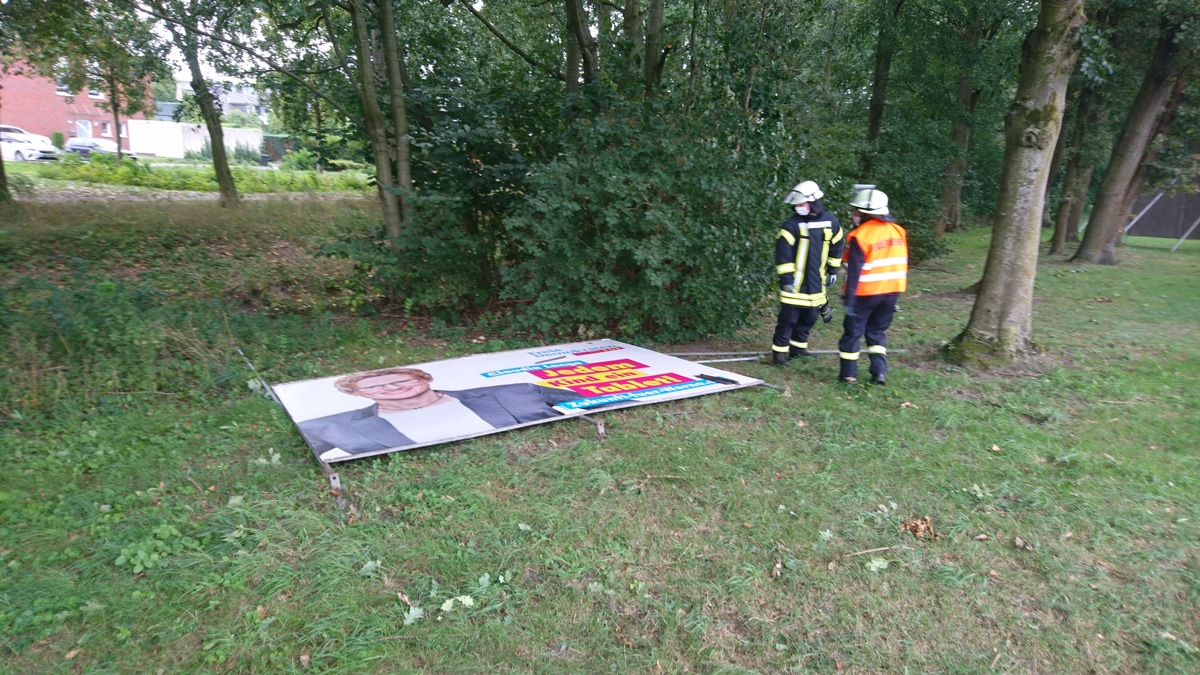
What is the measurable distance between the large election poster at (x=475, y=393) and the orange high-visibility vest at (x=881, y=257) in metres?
1.47

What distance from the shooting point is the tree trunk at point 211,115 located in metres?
12.7

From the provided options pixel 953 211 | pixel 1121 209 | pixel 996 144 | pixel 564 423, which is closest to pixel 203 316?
pixel 564 423

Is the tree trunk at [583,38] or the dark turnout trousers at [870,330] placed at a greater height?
the tree trunk at [583,38]

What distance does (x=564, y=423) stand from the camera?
5.79m

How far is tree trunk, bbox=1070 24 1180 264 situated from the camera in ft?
45.0

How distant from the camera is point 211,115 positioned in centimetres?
1619

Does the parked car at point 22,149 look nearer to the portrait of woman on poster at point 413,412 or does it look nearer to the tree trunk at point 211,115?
the tree trunk at point 211,115

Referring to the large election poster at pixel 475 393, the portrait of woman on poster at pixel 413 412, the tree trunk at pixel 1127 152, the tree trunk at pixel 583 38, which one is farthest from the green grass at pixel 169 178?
the tree trunk at pixel 1127 152

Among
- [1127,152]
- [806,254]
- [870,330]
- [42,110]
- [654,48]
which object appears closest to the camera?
[870,330]

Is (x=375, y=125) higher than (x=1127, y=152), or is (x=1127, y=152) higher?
(x=1127, y=152)

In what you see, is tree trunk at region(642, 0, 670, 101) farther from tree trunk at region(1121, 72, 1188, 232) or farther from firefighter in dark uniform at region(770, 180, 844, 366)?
tree trunk at region(1121, 72, 1188, 232)

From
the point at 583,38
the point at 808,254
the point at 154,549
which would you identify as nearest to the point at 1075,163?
the point at 583,38

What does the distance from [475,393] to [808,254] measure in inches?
143

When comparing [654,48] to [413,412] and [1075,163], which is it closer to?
[413,412]
